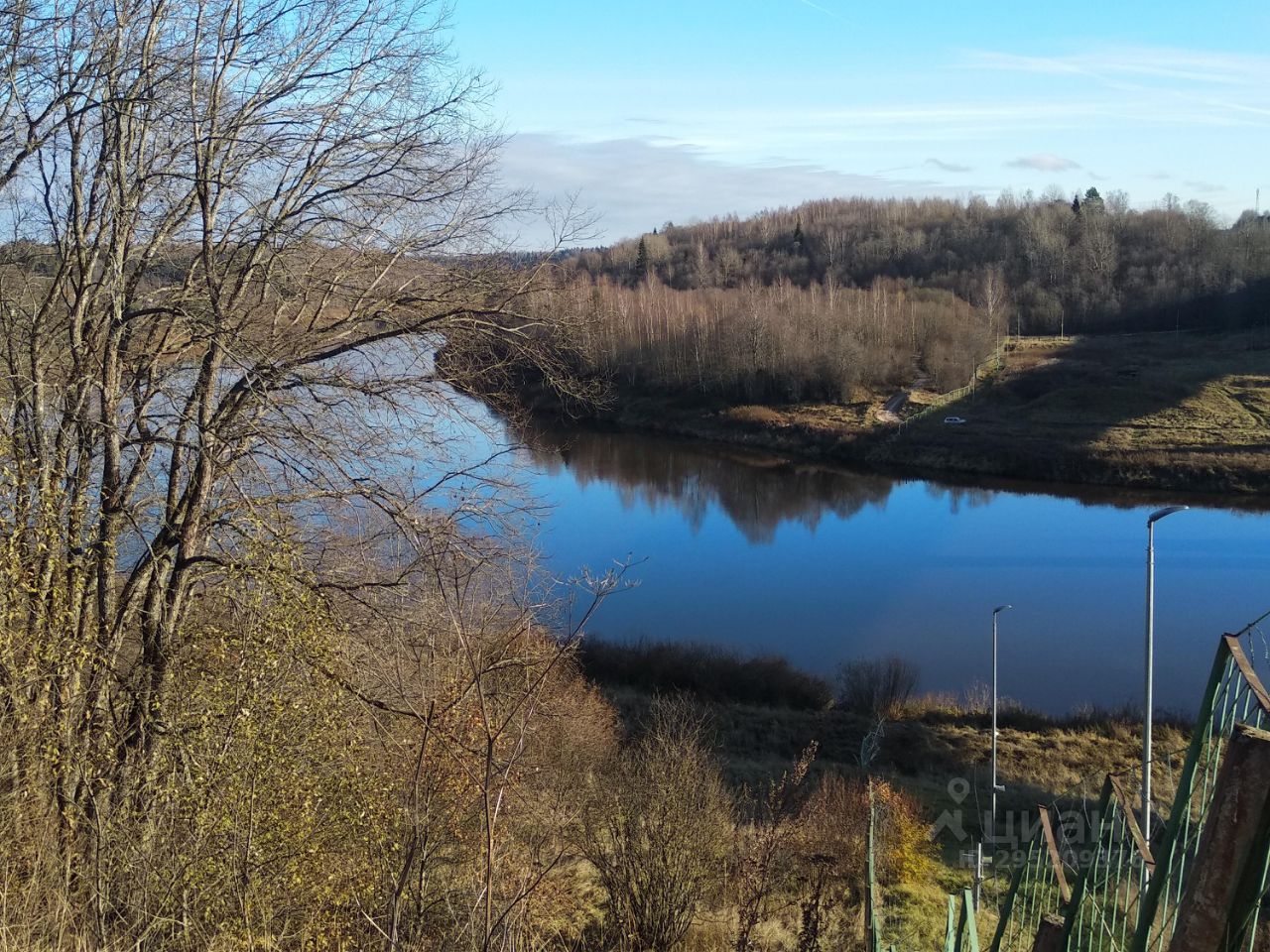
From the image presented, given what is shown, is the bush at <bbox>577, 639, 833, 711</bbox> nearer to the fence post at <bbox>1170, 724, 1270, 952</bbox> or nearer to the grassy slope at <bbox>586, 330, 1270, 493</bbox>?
the fence post at <bbox>1170, 724, 1270, 952</bbox>

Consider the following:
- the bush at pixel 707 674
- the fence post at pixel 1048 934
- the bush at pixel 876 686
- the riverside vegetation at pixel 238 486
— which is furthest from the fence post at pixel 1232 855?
the bush at pixel 707 674

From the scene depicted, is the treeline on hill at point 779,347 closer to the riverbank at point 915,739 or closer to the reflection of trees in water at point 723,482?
the reflection of trees in water at point 723,482

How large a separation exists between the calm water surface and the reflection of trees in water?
0.42 ft

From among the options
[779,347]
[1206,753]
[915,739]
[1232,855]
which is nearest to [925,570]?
[915,739]

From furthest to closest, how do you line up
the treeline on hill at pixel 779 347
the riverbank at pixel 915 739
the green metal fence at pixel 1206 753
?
1. the treeline on hill at pixel 779 347
2. the riverbank at pixel 915 739
3. the green metal fence at pixel 1206 753

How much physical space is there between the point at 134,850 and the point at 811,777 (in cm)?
1251

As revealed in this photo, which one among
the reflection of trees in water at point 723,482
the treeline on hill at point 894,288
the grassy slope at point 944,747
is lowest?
the grassy slope at point 944,747

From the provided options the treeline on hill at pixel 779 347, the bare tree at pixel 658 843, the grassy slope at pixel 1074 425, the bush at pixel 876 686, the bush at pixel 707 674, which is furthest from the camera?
the treeline on hill at pixel 779 347

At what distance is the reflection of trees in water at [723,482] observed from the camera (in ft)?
98.2

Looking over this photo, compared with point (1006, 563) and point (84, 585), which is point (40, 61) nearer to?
point (84, 585)

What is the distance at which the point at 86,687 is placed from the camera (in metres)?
4.73

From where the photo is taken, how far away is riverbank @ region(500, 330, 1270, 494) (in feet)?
114

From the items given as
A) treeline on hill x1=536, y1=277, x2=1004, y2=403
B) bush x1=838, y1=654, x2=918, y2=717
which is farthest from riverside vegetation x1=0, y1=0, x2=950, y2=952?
treeline on hill x1=536, y1=277, x2=1004, y2=403

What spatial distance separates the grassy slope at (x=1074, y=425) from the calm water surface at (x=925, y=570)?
213cm
